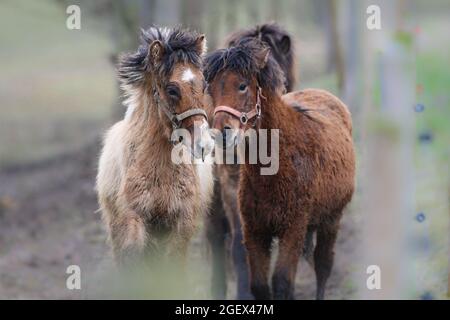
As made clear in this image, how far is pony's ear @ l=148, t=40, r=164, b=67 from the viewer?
6.19 m

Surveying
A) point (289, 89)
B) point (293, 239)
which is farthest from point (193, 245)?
point (293, 239)

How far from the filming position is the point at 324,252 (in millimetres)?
7469

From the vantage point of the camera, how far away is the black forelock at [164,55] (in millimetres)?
6141

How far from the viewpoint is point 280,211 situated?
647 centimetres

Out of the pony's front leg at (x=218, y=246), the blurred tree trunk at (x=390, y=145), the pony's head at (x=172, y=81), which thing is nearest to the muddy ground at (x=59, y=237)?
the pony's front leg at (x=218, y=246)

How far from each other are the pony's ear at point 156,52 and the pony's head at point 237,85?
1.16ft

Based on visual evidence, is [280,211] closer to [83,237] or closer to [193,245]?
[193,245]

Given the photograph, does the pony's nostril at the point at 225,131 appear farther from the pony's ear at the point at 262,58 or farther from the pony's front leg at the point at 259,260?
the pony's front leg at the point at 259,260

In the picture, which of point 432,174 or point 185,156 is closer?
point 185,156

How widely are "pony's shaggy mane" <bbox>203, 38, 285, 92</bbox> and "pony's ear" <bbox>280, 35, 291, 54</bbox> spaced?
1.96 meters

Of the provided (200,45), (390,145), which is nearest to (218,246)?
(200,45)

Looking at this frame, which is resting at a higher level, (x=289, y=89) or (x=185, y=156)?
(x=289, y=89)
